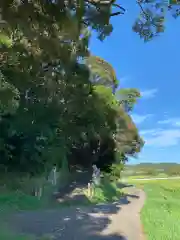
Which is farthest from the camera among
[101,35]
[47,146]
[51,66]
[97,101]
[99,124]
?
[99,124]

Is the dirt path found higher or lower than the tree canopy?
lower

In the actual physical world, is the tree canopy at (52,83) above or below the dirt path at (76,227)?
above

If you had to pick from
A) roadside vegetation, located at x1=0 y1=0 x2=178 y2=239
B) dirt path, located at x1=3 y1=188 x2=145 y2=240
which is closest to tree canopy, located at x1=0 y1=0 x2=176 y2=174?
roadside vegetation, located at x1=0 y1=0 x2=178 y2=239

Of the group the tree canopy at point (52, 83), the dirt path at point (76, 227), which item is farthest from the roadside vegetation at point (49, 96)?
the dirt path at point (76, 227)

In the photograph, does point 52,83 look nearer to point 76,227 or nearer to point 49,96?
point 49,96

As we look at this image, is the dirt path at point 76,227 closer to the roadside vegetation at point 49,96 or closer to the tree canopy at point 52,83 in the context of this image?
the roadside vegetation at point 49,96

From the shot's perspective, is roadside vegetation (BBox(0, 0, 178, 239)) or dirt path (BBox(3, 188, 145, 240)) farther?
dirt path (BBox(3, 188, 145, 240))

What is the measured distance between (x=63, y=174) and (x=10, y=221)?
622 inches

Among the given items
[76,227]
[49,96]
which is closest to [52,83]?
[49,96]

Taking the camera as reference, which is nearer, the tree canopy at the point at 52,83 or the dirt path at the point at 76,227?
the tree canopy at the point at 52,83

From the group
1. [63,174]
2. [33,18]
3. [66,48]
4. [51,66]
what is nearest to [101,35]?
[66,48]

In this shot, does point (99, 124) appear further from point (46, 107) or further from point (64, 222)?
point (64, 222)

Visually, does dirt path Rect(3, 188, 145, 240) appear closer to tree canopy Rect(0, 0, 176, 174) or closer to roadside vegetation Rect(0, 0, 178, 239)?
roadside vegetation Rect(0, 0, 178, 239)

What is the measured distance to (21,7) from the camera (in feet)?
23.6
